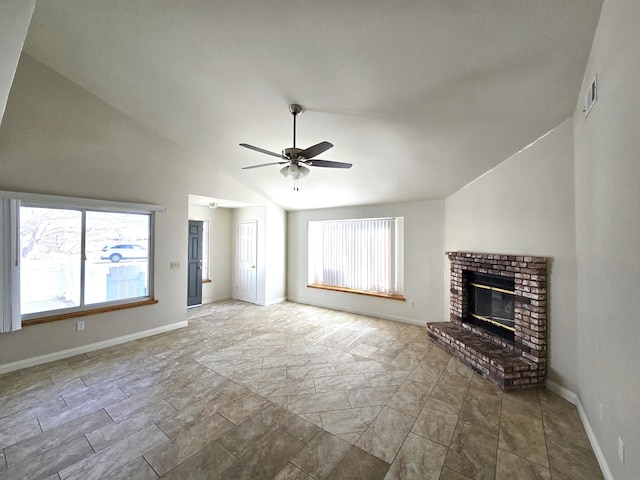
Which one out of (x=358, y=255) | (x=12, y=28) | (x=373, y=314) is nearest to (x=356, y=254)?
(x=358, y=255)

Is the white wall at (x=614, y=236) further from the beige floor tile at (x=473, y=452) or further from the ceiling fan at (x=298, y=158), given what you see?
the ceiling fan at (x=298, y=158)

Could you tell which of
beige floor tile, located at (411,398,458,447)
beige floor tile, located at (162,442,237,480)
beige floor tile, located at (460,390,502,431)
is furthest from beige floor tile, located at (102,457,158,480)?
beige floor tile, located at (460,390,502,431)

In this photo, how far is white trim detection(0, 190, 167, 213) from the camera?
3.09 metres

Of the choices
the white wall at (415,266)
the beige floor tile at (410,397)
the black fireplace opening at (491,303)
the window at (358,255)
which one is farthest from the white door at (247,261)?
the black fireplace opening at (491,303)

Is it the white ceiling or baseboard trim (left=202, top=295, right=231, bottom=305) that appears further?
baseboard trim (left=202, top=295, right=231, bottom=305)

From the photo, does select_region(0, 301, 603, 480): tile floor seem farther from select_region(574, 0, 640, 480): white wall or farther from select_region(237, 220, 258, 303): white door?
select_region(237, 220, 258, 303): white door

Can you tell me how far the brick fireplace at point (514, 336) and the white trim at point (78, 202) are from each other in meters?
4.82

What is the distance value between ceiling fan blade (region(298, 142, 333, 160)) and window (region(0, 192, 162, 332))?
2964 millimetres

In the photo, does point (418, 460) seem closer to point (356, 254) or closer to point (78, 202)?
point (356, 254)

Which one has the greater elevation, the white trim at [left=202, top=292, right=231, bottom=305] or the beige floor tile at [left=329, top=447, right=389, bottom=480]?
the white trim at [left=202, top=292, right=231, bottom=305]

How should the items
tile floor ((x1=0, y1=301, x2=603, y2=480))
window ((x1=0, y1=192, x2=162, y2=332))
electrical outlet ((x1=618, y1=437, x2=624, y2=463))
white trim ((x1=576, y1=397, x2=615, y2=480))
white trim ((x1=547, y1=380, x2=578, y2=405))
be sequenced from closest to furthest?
1. electrical outlet ((x1=618, y1=437, x2=624, y2=463))
2. white trim ((x1=576, y1=397, x2=615, y2=480))
3. tile floor ((x1=0, y1=301, x2=603, y2=480))
4. white trim ((x1=547, y1=380, x2=578, y2=405))
5. window ((x1=0, y1=192, x2=162, y2=332))

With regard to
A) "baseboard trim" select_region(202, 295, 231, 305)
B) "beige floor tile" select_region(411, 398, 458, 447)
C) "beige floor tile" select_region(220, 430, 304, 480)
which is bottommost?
"beige floor tile" select_region(220, 430, 304, 480)

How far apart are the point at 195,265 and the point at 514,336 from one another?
19.4 feet

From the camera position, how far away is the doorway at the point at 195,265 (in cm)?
591
